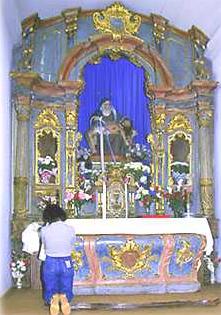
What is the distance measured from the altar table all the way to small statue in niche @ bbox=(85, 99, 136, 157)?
2.08 metres

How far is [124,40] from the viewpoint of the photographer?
10.1m

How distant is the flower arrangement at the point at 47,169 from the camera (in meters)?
9.76

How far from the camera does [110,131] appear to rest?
10.1m

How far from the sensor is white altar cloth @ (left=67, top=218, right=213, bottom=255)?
7.98 meters

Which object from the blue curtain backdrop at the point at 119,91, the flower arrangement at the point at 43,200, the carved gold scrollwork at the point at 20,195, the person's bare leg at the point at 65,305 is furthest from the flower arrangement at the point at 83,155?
the person's bare leg at the point at 65,305

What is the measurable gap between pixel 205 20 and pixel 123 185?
9.68 ft

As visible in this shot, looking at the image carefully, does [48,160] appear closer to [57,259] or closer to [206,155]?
[206,155]

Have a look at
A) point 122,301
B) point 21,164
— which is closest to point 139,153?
point 21,164

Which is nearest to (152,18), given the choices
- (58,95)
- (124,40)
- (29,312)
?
(124,40)

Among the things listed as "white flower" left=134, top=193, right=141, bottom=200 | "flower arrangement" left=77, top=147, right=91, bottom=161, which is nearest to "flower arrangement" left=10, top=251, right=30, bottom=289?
"flower arrangement" left=77, top=147, right=91, bottom=161

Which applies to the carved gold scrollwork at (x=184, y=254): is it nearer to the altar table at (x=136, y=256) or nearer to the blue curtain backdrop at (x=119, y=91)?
the altar table at (x=136, y=256)

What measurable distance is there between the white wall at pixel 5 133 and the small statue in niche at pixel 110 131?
58.8 inches

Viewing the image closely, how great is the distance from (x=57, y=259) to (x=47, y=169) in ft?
10.9

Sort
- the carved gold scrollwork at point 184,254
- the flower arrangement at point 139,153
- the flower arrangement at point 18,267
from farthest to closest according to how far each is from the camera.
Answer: the flower arrangement at point 139,153 → the flower arrangement at point 18,267 → the carved gold scrollwork at point 184,254
